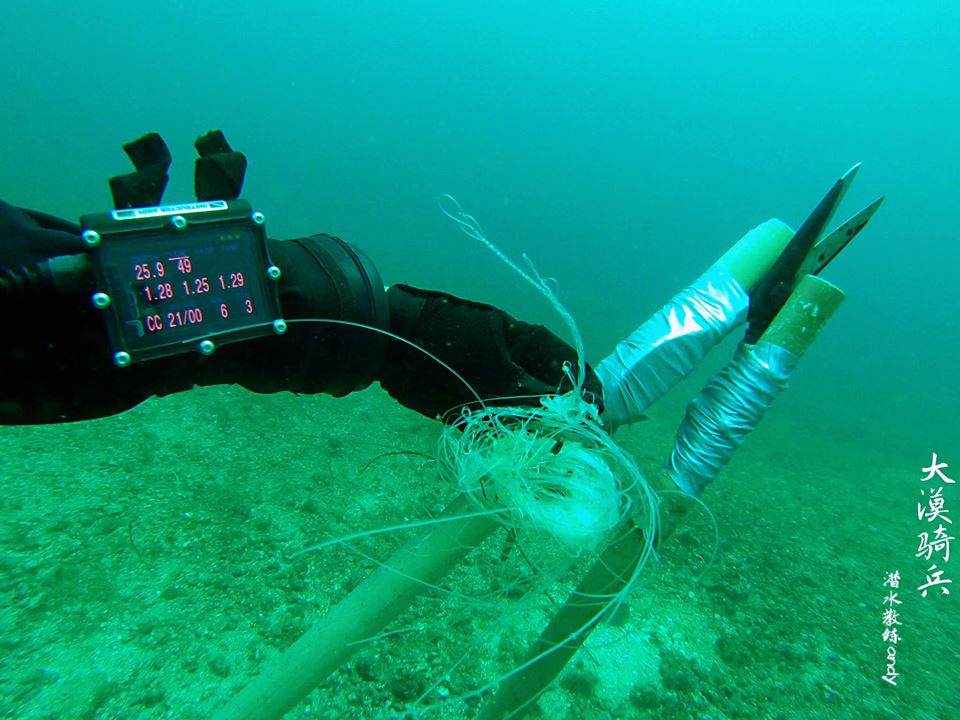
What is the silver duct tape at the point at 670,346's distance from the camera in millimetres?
2465

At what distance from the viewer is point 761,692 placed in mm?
2744

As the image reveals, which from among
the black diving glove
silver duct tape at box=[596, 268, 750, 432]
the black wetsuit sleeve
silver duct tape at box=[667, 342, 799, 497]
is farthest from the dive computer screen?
silver duct tape at box=[667, 342, 799, 497]

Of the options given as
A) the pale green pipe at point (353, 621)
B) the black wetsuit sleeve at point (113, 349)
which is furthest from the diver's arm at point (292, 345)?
the pale green pipe at point (353, 621)

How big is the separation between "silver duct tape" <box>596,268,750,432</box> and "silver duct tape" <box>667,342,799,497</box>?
177 mm

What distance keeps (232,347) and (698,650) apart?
2997 millimetres

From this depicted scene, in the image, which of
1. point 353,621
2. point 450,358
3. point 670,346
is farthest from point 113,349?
point 670,346

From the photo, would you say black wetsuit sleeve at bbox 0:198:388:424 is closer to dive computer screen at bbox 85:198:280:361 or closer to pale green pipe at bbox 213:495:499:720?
dive computer screen at bbox 85:198:280:361

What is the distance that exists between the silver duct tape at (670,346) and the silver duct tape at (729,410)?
7.0 inches

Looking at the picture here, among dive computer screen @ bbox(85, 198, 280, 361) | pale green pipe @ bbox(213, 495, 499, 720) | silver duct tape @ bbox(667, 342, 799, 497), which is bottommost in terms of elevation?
pale green pipe @ bbox(213, 495, 499, 720)

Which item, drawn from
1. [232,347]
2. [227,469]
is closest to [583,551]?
[232,347]

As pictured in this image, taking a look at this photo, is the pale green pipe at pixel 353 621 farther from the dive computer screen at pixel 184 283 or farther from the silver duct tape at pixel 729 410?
the silver duct tape at pixel 729 410

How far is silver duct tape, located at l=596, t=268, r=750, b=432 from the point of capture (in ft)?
8.09

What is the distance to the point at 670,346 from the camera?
97.2 inches

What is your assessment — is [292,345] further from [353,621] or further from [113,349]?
[353,621]
